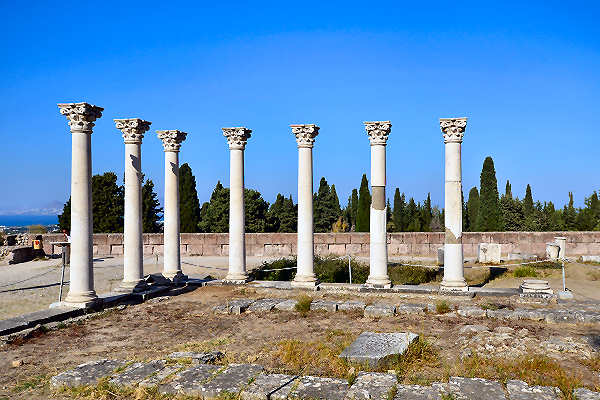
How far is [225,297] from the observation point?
19.3m

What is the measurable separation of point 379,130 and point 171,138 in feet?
27.7

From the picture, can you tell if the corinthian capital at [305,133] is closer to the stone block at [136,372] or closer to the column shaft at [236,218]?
the column shaft at [236,218]

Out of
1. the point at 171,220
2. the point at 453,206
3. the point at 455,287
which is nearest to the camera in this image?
the point at 455,287

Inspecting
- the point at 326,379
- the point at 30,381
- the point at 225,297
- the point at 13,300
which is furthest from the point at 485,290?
the point at 13,300

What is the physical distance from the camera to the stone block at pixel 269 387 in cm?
872

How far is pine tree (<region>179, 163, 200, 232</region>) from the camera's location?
166 ft

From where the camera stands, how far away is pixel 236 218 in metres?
21.5

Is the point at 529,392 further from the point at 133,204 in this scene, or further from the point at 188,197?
the point at 188,197

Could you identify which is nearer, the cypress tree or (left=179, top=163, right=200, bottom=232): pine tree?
(left=179, top=163, right=200, bottom=232): pine tree

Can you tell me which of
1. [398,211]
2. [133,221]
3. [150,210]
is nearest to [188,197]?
Result: [150,210]

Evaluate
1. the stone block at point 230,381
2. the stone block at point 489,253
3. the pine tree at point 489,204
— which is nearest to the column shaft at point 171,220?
the stone block at point 230,381

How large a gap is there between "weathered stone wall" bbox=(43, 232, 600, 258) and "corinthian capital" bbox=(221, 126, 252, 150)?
44.6 feet

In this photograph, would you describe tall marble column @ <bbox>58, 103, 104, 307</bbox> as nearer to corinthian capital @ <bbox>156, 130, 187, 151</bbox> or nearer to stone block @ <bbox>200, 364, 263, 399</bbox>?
corinthian capital @ <bbox>156, 130, 187, 151</bbox>

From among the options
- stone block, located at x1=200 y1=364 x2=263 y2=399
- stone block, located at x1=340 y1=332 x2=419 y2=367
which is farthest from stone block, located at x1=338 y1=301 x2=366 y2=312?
stone block, located at x1=200 y1=364 x2=263 y2=399
